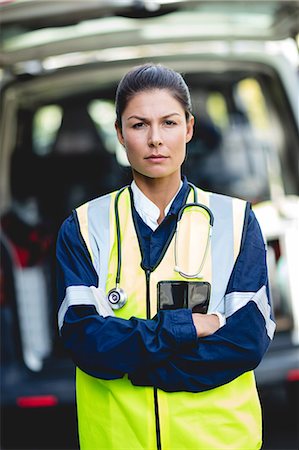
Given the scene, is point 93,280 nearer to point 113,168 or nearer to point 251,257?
point 251,257

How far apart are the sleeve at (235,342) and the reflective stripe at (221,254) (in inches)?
0.7

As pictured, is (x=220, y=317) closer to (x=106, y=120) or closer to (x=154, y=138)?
(x=154, y=138)

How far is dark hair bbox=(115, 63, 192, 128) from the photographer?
7.97 ft

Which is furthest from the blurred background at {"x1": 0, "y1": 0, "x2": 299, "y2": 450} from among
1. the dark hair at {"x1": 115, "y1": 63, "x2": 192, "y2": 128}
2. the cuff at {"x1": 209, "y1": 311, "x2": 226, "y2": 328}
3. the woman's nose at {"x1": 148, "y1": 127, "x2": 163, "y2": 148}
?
the cuff at {"x1": 209, "y1": 311, "x2": 226, "y2": 328}

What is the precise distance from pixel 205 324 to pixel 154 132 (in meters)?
0.48

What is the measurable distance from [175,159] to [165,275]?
0.29 metres

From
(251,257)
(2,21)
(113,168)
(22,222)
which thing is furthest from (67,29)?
(251,257)

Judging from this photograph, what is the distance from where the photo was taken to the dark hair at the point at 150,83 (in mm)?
2428

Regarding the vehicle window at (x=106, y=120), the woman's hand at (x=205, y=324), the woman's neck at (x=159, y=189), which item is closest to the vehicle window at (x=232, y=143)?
the vehicle window at (x=106, y=120)

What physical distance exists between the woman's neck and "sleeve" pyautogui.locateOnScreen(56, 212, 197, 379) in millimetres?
215

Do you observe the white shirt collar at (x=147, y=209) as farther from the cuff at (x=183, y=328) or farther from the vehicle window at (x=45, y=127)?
the vehicle window at (x=45, y=127)

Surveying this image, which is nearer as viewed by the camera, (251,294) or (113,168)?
(251,294)

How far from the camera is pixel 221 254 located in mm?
2445

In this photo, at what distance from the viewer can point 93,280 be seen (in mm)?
2463
